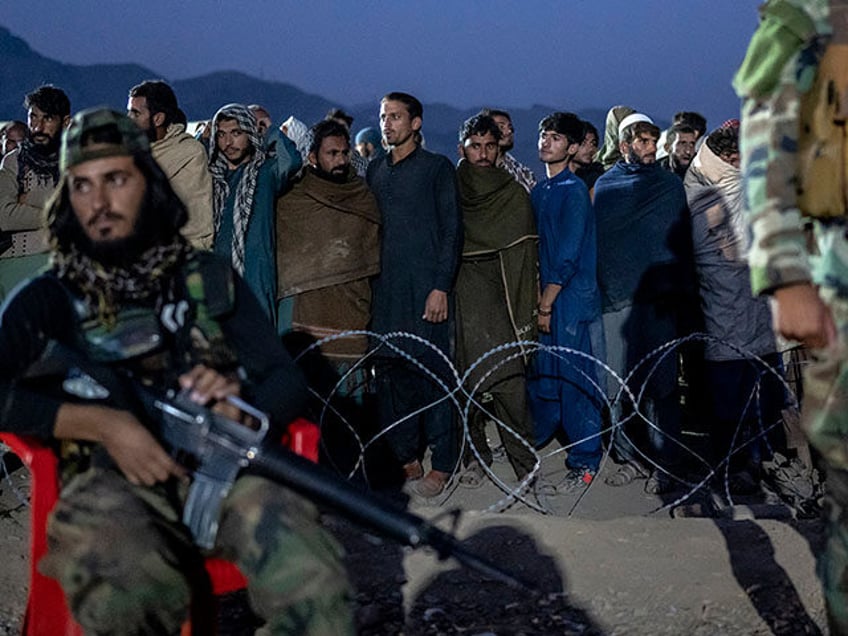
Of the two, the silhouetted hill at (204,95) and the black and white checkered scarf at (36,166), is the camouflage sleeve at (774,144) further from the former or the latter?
the silhouetted hill at (204,95)

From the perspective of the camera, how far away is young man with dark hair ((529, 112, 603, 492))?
5715 millimetres

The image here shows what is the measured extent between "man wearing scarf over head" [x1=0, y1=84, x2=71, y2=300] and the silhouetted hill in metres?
28.3

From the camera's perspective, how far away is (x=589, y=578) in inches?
155

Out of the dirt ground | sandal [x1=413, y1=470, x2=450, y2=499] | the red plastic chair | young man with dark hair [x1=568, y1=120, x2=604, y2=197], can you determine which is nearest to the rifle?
the red plastic chair

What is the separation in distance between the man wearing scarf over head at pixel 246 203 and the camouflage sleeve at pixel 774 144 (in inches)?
145

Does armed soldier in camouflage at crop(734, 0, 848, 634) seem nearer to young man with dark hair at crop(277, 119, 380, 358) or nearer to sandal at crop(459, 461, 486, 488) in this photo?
young man with dark hair at crop(277, 119, 380, 358)

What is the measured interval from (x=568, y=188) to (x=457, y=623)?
2.95 meters

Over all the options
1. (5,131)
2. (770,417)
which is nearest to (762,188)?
(770,417)

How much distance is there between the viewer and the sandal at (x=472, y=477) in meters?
5.82

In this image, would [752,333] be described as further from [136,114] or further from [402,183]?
[136,114]

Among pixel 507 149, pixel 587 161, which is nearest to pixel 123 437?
pixel 507 149

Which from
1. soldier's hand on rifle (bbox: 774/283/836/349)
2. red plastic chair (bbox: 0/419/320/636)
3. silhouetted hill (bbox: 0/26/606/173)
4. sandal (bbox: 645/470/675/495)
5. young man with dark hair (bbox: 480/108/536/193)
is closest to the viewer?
soldier's hand on rifle (bbox: 774/283/836/349)

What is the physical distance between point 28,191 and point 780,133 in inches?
176

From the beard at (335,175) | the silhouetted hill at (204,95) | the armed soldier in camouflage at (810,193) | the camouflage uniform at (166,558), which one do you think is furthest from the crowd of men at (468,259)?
the silhouetted hill at (204,95)
